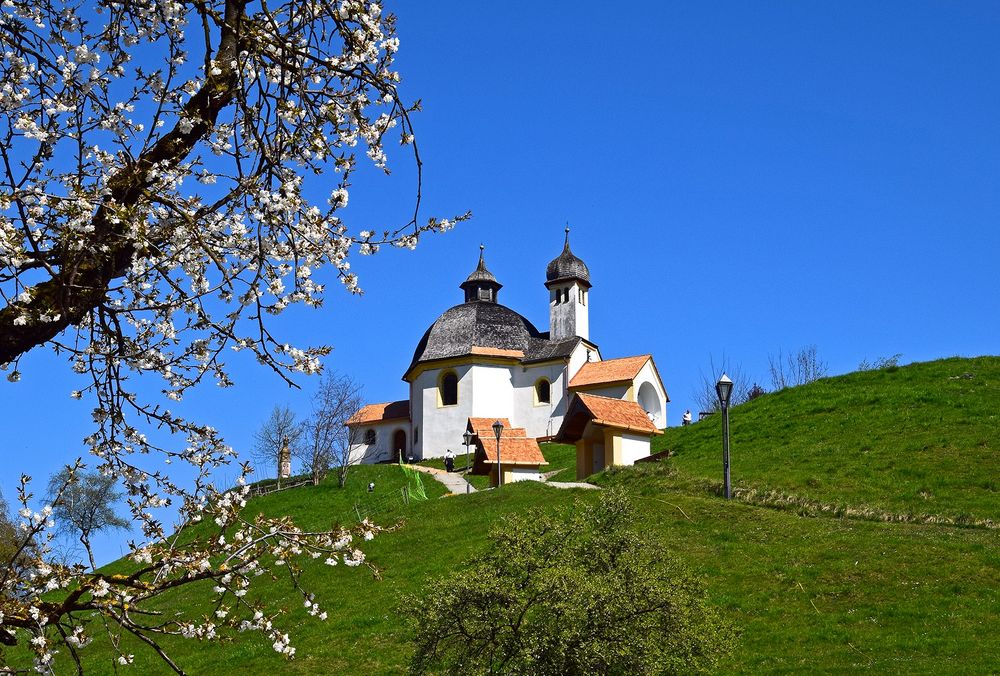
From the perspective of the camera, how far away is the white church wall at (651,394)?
5294 centimetres

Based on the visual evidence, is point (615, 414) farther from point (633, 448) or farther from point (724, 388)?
point (724, 388)

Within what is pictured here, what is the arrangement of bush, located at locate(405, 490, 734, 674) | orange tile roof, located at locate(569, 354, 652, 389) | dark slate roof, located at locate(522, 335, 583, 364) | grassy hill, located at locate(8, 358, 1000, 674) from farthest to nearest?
1. dark slate roof, located at locate(522, 335, 583, 364)
2. orange tile roof, located at locate(569, 354, 652, 389)
3. grassy hill, located at locate(8, 358, 1000, 674)
4. bush, located at locate(405, 490, 734, 674)

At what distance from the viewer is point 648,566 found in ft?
46.0

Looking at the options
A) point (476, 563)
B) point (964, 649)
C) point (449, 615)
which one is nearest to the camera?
point (449, 615)

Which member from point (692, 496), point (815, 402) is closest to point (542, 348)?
point (815, 402)

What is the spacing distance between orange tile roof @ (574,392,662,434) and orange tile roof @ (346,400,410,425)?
2693 cm

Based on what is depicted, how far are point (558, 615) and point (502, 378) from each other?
42.0 m

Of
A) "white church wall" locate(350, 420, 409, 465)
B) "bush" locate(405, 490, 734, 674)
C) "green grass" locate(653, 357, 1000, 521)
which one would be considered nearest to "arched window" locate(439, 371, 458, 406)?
"white church wall" locate(350, 420, 409, 465)

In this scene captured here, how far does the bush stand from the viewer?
12047 millimetres

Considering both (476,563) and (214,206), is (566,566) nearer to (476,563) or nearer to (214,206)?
(476,563)

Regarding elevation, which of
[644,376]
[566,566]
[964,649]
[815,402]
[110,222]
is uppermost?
[644,376]

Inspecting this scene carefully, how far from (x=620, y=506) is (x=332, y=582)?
10.4 meters

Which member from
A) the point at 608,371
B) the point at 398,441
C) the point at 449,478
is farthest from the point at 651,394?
the point at 449,478

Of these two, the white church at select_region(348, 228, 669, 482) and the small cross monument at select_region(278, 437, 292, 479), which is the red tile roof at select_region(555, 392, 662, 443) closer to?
the white church at select_region(348, 228, 669, 482)
